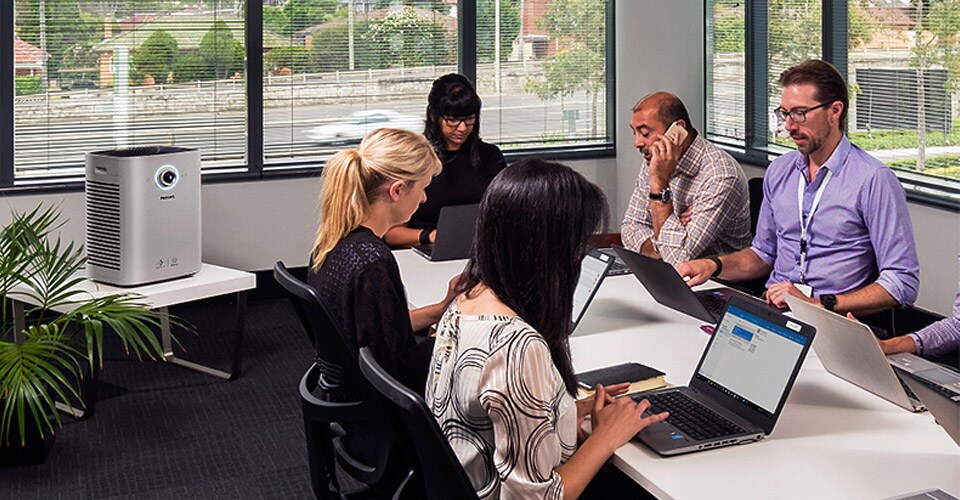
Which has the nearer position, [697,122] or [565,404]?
[565,404]

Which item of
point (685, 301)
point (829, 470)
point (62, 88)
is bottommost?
point (829, 470)

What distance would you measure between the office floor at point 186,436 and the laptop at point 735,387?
172cm

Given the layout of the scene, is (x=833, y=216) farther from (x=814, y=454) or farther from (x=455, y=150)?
(x=455, y=150)

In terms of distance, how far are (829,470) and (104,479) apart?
8.68 ft

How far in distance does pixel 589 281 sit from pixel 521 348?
1.26 m

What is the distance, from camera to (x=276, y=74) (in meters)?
6.25

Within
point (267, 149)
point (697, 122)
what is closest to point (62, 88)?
point (267, 149)

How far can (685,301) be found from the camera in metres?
3.12

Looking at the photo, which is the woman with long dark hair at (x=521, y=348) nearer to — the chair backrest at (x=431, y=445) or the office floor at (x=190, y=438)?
the chair backrest at (x=431, y=445)

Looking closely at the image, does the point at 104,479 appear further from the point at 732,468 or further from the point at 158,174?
the point at 732,468

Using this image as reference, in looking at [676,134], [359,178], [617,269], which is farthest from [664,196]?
[359,178]

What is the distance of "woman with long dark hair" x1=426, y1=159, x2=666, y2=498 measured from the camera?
1.91 m

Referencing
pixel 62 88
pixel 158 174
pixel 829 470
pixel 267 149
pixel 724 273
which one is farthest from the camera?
pixel 267 149

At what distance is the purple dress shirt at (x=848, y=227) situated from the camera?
10.7 ft
